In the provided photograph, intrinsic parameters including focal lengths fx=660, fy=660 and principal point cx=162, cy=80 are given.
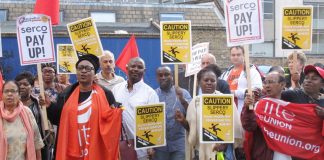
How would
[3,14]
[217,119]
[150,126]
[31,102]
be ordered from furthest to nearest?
[3,14], [31,102], [150,126], [217,119]

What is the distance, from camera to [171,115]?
326 inches

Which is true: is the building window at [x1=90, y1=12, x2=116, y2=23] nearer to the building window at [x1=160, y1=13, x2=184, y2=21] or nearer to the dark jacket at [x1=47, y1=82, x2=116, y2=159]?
the building window at [x1=160, y1=13, x2=184, y2=21]

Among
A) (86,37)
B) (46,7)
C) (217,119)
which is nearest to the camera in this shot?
(217,119)

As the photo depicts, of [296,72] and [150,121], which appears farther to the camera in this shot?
[296,72]

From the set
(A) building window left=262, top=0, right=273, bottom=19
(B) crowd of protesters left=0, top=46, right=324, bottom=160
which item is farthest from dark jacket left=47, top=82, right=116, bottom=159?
(A) building window left=262, top=0, right=273, bottom=19

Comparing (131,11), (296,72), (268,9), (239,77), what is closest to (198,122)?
(239,77)

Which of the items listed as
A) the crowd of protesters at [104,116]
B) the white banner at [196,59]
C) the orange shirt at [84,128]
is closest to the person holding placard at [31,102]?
the crowd of protesters at [104,116]

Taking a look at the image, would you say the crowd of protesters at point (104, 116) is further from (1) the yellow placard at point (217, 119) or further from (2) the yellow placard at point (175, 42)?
(2) the yellow placard at point (175, 42)

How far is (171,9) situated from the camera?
29453mm

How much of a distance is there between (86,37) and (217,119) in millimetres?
2335

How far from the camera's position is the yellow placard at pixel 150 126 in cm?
773

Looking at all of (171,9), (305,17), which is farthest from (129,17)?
(305,17)

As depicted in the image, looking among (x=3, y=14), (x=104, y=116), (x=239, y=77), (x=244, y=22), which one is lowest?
(x=104, y=116)

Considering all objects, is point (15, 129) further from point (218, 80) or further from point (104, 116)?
point (218, 80)
